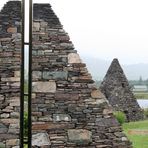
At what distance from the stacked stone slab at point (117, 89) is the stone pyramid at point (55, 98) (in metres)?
19.9

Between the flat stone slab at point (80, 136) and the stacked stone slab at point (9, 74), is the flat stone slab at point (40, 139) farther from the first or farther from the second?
the flat stone slab at point (80, 136)

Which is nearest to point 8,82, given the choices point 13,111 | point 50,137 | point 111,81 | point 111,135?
point 13,111

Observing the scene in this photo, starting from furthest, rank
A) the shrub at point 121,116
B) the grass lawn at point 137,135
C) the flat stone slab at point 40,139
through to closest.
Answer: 1. the shrub at point 121,116
2. the grass lawn at point 137,135
3. the flat stone slab at point 40,139

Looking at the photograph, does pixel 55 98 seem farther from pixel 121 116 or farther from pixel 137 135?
pixel 121 116

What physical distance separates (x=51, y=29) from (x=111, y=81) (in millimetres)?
19861

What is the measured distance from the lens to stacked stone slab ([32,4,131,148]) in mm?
9422

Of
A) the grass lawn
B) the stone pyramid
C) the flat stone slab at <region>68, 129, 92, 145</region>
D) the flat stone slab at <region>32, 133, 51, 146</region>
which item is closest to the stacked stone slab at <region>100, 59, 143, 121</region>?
the grass lawn

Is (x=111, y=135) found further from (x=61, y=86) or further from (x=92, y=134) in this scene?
(x=61, y=86)

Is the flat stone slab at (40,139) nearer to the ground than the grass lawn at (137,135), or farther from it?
nearer to the ground

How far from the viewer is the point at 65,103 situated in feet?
31.3

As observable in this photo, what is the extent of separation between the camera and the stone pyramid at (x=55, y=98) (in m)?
9.40

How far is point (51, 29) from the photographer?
9844 millimetres

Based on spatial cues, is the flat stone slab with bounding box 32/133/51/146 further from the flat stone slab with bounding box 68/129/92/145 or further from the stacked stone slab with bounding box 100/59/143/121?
the stacked stone slab with bounding box 100/59/143/121

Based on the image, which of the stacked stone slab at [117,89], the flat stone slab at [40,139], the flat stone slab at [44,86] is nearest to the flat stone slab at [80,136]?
the flat stone slab at [40,139]
